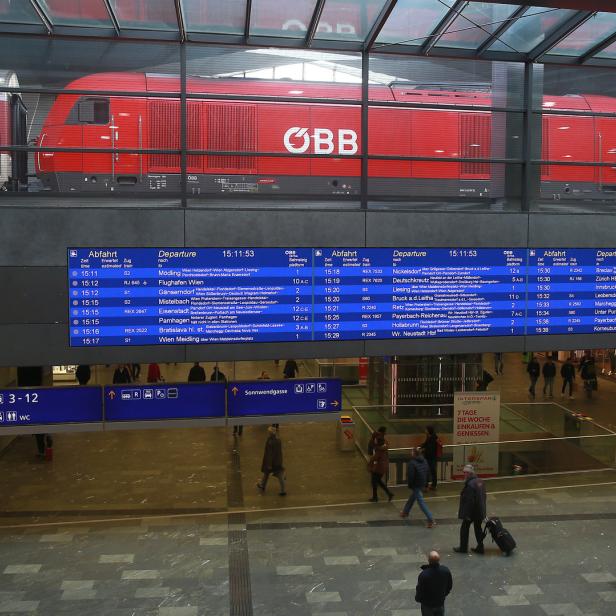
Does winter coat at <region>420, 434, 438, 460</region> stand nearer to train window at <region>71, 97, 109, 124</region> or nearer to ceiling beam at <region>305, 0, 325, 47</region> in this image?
ceiling beam at <region>305, 0, 325, 47</region>

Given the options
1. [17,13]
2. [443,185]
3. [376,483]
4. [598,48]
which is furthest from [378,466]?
[17,13]

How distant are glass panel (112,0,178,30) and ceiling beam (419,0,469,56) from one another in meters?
3.63

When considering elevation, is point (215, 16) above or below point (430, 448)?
above

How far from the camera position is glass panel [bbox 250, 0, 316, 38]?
33.2 feet

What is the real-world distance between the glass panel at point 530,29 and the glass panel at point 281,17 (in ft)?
9.45

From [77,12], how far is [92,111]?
129cm

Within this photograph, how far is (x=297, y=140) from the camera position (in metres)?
11.0

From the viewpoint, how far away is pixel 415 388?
17.5 metres

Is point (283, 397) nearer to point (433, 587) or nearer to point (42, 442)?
point (433, 587)

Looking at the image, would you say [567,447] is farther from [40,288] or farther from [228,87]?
[40,288]

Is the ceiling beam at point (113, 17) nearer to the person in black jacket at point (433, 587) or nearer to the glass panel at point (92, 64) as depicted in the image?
the glass panel at point (92, 64)

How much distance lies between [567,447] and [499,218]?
19.8 feet

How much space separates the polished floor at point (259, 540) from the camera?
30.0 ft

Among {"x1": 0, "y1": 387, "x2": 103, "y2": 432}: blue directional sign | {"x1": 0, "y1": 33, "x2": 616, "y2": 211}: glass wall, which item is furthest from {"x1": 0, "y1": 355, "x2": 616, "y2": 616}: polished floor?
{"x1": 0, "y1": 33, "x2": 616, "y2": 211}: glass wall
